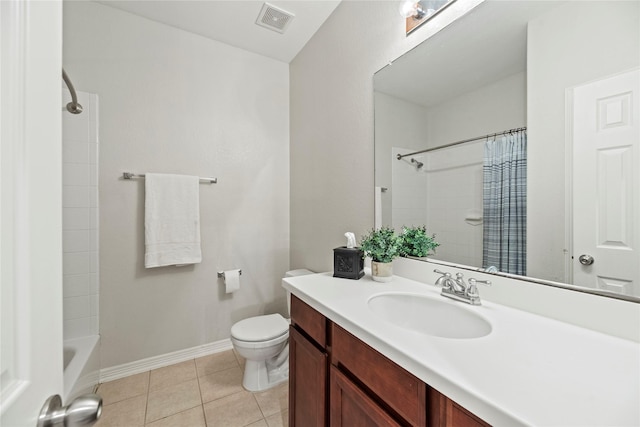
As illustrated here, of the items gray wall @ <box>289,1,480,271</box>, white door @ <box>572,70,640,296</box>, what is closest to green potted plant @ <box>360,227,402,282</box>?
gray wall @ <box>289,1,480,271</box>

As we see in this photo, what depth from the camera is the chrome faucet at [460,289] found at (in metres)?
0.94

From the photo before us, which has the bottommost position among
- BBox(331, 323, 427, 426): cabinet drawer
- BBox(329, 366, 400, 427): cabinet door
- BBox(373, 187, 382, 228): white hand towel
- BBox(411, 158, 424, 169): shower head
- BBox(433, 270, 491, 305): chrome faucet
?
BBox(329, 366, 400, 427): cabinet door

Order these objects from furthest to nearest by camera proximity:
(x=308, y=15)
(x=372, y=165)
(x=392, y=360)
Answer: (x=308, y=15)
(x=372, y=165)
(x=392, y=360)

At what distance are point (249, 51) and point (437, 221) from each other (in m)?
2.10

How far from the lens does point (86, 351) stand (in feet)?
5.23

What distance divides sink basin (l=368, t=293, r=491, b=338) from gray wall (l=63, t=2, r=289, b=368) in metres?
1.50

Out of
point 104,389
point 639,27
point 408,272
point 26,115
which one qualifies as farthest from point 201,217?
point 639,27

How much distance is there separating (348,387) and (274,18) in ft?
7.39

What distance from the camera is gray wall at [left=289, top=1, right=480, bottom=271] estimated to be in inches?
58.3

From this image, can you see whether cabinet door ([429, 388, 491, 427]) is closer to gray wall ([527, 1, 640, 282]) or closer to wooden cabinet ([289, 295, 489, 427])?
wooden cabinet ([289, 295, 489, 427])

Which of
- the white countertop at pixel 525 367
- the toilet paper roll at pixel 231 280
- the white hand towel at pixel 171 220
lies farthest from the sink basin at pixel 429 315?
the white hand towel at pixel 171 220

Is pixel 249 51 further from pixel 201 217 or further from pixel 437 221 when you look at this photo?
pixel 437 221

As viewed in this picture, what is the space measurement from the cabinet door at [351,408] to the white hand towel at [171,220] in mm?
1470

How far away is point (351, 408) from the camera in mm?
818
